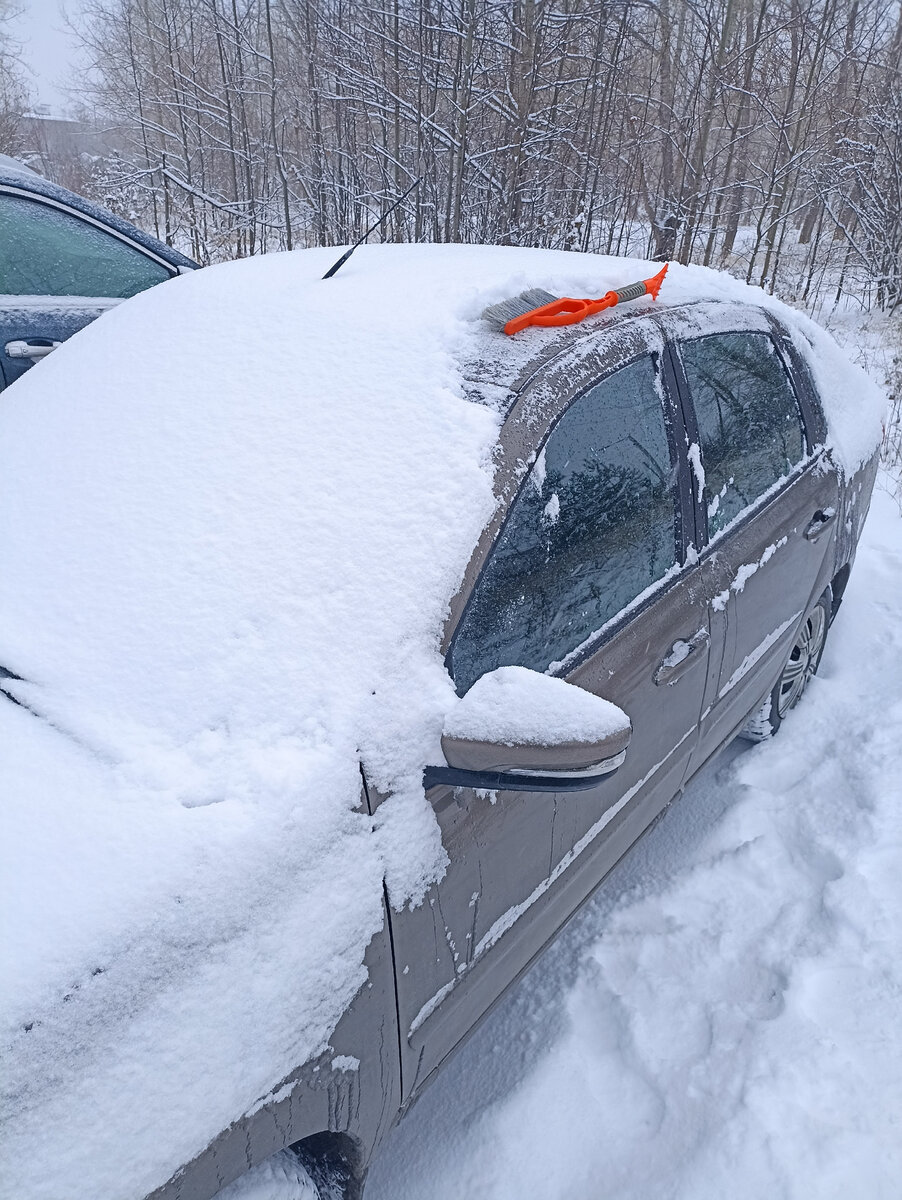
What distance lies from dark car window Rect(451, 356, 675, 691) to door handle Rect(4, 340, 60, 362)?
2.84m

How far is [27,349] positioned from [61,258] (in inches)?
24.0

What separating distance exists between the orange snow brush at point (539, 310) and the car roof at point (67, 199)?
291 centimetres

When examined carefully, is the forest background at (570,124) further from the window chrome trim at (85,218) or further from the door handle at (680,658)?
the door handle at (680,658)

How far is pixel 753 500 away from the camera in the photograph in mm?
2273

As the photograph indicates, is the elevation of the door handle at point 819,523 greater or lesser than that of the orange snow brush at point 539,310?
lesser

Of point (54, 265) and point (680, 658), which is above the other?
point (54, 265)

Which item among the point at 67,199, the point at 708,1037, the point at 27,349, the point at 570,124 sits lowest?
the point at 708,1037

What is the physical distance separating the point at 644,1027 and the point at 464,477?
1401 millimetres

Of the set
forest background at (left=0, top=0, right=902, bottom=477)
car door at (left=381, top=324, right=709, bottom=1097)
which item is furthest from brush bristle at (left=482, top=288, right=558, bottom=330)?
forest background at (left=0, top=0, right=902, bottom=477)

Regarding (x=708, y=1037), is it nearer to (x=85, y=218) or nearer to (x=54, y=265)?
(x=54, y=265)

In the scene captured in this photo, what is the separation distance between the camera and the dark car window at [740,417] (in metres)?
2.08

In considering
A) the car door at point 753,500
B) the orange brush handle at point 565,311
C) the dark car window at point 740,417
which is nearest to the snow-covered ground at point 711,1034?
the car door at point 753,500

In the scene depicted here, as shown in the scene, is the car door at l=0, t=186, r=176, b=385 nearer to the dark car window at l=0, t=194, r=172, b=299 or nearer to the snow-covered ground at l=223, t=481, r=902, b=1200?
the dark car window at l=0, t=194, r=172, b=299

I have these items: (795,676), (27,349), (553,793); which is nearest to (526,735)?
(553,793)
